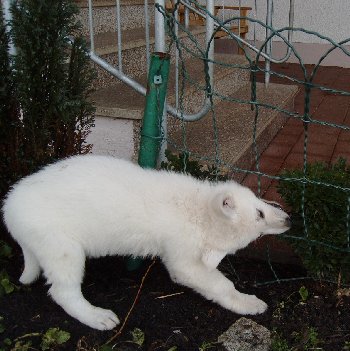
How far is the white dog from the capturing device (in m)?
2.23

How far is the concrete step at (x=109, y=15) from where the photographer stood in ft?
15.2

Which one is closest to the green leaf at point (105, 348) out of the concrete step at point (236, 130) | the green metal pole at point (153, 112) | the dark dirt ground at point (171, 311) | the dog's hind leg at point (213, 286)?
the dark dirt ground at point (171, 311)

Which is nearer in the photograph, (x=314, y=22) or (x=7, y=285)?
(x=7, y=285)

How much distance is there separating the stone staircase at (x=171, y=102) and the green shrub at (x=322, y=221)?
697 mm

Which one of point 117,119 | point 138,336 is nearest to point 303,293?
point 138,336

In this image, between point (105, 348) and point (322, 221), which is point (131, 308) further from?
point (322, 221)

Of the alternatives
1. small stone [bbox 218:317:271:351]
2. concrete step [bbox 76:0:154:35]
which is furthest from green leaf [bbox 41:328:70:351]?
concrete step [bbox 76:0:154:35]

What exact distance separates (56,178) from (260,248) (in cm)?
125

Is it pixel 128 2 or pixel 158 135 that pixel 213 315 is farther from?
pixel 128 2

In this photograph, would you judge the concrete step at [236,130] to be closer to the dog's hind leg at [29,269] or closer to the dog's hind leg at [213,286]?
the dog's hind leg at [213,286]

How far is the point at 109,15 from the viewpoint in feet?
16.3

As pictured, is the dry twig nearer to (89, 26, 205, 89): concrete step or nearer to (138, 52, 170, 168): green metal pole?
(138, 52, 170, 168): green metal pole

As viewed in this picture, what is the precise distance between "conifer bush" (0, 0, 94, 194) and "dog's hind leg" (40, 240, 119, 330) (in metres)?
0.78

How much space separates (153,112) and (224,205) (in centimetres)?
70
